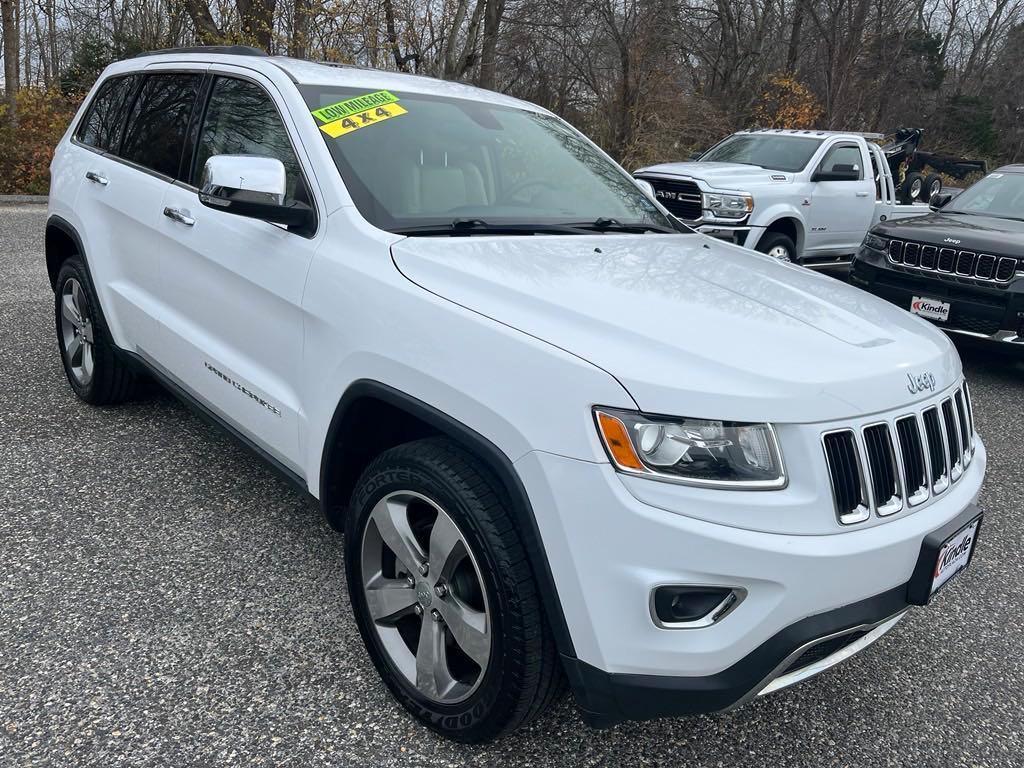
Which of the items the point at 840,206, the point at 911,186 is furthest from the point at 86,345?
the point at 911,186

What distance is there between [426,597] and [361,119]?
5.45 ft

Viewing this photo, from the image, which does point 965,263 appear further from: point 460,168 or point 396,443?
point 396,443

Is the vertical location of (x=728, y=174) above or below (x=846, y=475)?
above

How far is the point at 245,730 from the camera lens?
7.36 ft

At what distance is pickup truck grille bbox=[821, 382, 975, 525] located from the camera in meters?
1.85

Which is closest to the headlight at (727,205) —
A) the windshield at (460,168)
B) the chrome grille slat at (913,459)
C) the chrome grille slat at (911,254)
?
the chrome grille slat at (911,254)

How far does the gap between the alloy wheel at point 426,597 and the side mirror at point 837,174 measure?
8349 millimetres

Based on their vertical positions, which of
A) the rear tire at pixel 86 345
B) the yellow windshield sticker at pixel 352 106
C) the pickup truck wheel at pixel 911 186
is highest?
the yellow windshield sticker at pixel 352 106

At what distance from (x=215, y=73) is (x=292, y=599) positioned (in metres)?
2.13

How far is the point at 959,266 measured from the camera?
6.25 meters

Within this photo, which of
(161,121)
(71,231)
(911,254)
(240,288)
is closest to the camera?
(240,288)

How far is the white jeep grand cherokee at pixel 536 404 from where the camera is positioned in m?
1.76

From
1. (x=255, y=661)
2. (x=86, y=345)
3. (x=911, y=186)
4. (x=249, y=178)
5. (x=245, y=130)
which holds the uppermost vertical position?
(x=245, y=130)

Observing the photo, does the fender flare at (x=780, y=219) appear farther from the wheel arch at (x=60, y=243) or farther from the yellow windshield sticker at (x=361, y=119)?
the wheel arch at (x=60, y=243)
